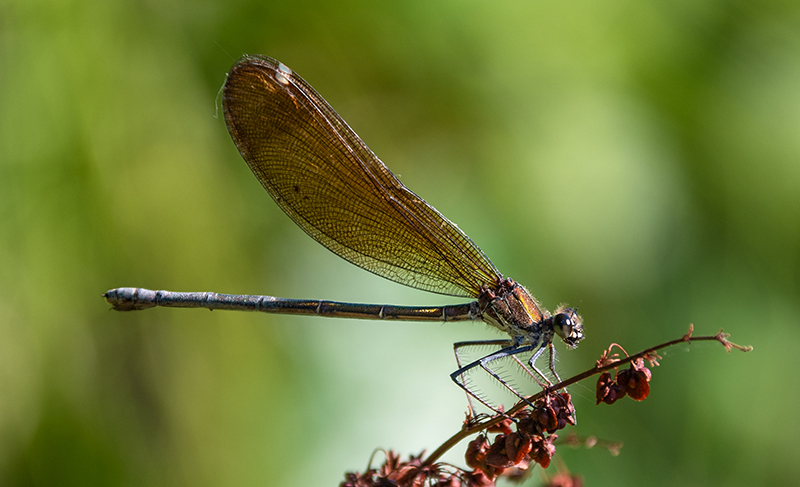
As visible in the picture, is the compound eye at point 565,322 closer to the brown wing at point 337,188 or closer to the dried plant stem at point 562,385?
the brown wing at point 337,188

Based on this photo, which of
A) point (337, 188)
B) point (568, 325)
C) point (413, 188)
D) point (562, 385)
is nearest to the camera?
point (562, 385)

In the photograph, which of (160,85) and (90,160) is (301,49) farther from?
(90,160)

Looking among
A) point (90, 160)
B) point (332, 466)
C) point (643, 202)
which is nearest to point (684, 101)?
point (643, 202)

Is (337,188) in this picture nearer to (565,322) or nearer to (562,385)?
(565,322)

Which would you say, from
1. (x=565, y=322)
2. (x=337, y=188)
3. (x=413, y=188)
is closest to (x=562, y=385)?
(x=565, y=322)

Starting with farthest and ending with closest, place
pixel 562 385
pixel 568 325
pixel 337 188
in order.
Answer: pixel 337 188 < pixel 568 325 < pixel 562 385

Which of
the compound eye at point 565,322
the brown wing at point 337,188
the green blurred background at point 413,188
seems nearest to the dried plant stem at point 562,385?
the compound eye at point 565,322

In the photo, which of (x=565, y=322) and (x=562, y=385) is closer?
(x=562, y=385)
